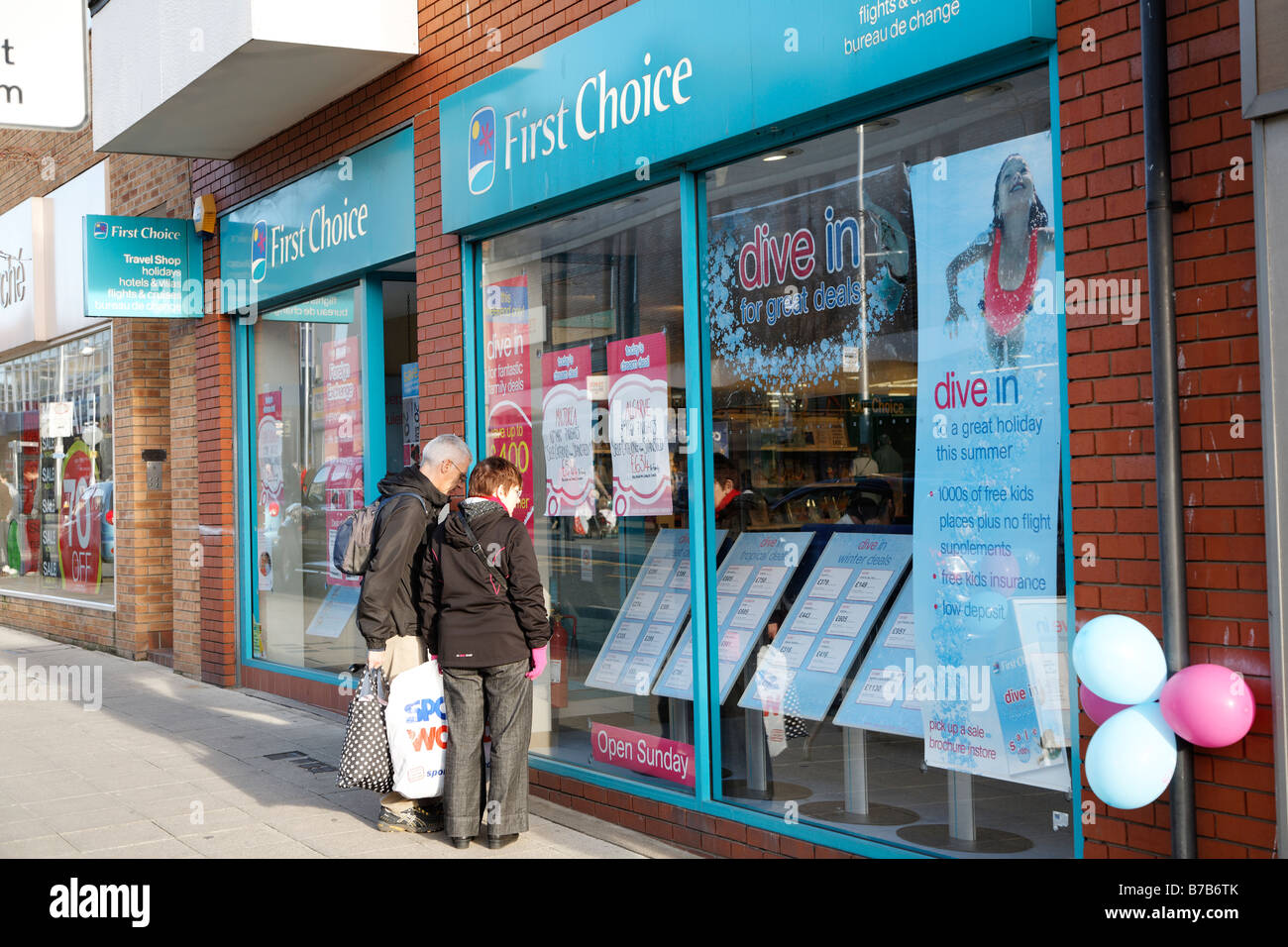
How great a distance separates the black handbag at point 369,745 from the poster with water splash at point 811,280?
223 centimetres

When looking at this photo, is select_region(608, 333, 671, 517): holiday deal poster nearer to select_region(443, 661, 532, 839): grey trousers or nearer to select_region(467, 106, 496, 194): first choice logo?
select_region(443, 661, 532, 839): grey trousers

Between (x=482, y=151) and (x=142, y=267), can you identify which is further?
(x=142, y=267)

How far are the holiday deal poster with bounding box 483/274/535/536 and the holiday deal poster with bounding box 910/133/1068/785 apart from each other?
9.35 feet

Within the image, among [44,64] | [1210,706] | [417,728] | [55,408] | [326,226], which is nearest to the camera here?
[1210,706]

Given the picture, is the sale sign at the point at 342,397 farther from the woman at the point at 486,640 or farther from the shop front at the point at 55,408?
the shop front at the point at 55,408

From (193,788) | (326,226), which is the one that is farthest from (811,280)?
(326,226)

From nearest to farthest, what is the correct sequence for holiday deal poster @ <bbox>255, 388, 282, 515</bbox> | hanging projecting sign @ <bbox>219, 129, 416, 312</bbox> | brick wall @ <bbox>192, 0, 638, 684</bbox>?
brick wall @ <bbox>192, 0, 638, 684</bbox> → hanging projecting sign @ <bbox>219, 129, 416, 312</bbox> → holiday deal poster @ <bbox>255, 388, 282, 515</bbox>

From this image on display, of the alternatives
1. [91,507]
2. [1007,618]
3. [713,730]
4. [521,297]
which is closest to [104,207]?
[91,507]

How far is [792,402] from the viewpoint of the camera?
222 inches

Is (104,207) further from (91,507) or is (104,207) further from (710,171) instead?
(710,171)

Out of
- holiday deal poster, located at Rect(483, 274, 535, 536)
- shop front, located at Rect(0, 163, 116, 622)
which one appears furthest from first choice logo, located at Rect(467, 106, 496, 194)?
shop front, located at Rect(0, 163, 116, 622)

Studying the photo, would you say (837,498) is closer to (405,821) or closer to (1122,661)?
(1122,661)

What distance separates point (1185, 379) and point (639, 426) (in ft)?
10.0

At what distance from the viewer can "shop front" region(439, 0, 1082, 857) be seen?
454 cm
